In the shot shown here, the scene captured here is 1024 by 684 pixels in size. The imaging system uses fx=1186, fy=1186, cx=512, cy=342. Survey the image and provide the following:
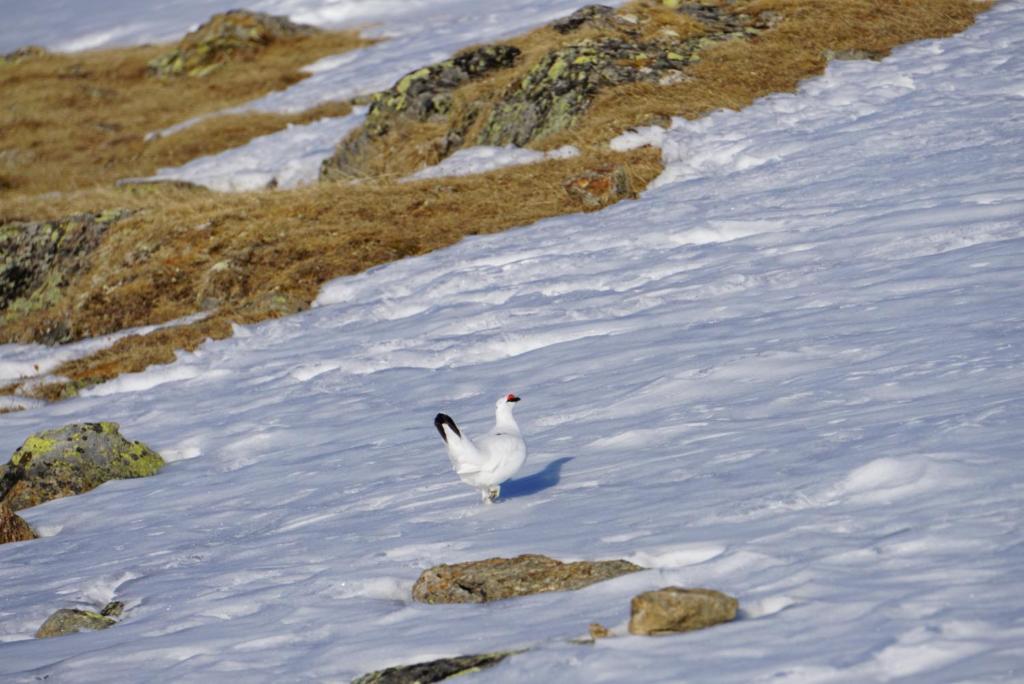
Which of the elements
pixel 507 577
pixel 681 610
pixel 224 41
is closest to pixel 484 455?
pixel 507 577

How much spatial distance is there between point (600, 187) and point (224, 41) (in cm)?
3476

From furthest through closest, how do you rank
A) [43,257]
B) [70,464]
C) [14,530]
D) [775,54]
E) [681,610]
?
1. [775,54]
2. [43,257]
3. [70,464]
4. [14,530]
5. [681,610]

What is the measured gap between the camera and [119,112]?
45688 millimetres

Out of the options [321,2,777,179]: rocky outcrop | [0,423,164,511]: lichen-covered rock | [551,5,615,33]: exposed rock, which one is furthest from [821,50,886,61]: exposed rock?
[0,423,164,511]: lichen-covered rock

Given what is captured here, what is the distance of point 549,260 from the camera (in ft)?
53.4

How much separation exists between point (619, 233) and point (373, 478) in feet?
25.8

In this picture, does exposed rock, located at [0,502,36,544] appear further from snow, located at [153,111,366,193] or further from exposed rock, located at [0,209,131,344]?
snow, located at [153,111,366,193]

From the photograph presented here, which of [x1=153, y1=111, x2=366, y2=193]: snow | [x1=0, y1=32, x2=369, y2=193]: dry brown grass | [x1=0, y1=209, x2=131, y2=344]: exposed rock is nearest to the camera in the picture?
[x1=0, y1=209, x2=131, y2=344]: exposed rock

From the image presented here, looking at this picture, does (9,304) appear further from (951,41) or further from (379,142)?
(951,41)

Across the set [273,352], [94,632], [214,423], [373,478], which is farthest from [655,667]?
[273,352]

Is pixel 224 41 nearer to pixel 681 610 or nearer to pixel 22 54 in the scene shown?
pixel 22 54

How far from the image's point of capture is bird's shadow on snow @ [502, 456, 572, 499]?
832 cm

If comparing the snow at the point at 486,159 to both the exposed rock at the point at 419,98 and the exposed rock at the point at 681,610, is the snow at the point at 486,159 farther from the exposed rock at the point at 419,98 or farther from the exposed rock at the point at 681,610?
the exposed rock at the point at 681,610

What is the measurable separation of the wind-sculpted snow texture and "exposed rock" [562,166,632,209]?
102 centimetres
